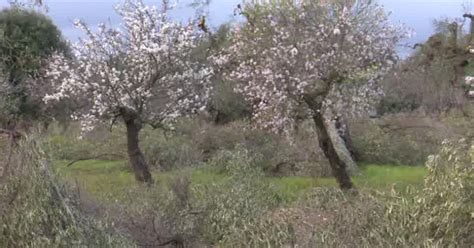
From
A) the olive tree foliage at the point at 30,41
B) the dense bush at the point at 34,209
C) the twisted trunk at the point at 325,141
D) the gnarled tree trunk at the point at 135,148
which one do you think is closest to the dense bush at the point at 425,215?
Result: the dense bush at the point at 34,209

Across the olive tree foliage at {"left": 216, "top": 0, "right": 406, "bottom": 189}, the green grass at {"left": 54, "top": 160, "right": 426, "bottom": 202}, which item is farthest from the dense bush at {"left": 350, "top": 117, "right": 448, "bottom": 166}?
the olive tree foliage at {"left": 216, "top": 0, "right": 406, "bottom": 189}

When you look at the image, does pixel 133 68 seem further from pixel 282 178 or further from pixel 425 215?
pixel 425 215

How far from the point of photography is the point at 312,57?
16406mm

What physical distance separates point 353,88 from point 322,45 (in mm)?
1675

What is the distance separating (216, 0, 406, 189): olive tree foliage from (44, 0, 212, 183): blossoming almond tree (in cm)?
162

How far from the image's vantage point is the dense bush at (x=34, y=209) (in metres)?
8.26

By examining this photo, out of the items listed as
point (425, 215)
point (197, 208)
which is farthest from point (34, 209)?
point (197, 208)

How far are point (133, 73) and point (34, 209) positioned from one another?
9.03 metres

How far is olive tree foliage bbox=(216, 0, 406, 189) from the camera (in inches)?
643

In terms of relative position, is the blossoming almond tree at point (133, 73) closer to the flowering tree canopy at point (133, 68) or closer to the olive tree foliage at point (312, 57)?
the flowering tree canopy at point (133, 68)

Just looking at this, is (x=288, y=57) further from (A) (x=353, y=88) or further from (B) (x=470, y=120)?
(B) (x=470, y=120)

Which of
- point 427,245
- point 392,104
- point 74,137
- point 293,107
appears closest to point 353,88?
point 293,107

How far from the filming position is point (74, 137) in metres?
26.5

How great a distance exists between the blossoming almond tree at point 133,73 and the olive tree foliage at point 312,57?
1.62 m
